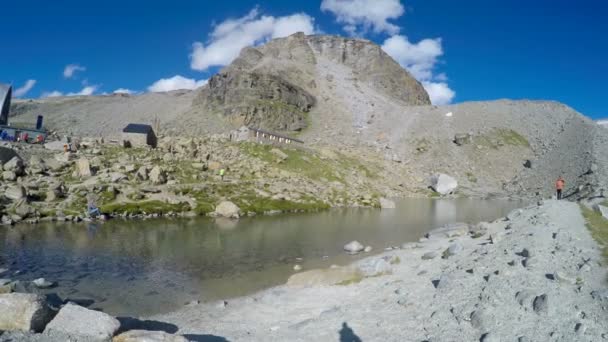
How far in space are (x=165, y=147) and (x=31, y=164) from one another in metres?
25.5

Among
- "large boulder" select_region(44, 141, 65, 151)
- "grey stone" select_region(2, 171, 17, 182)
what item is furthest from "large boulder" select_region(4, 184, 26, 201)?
"large boulder" select_region(44, 141, 65, 151)

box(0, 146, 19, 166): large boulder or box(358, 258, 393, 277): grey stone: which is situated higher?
box(0, 146, 19, 166): large boulder

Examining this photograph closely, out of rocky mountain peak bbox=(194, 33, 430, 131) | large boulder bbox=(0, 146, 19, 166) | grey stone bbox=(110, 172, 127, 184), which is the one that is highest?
rocky mountain peak bbox=(194, 33, 430, 131)

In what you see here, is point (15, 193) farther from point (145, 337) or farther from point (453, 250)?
point (453, 250)

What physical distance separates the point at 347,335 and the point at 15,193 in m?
39.2

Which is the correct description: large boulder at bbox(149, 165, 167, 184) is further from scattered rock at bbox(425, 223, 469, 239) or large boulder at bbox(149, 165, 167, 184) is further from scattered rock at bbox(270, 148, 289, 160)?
scattered rock at bbox(425, 223, 469, 239)

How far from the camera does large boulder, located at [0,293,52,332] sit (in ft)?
37.0

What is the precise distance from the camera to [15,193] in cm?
3928

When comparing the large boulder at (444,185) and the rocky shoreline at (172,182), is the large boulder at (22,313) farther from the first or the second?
the large boulder at (444,185)

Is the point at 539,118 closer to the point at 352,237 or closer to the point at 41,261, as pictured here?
the point at 352,237

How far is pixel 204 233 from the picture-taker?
36.1 meters

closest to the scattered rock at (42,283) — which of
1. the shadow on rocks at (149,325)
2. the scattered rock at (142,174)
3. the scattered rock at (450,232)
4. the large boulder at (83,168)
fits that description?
the shadow on rocks at (149,325)

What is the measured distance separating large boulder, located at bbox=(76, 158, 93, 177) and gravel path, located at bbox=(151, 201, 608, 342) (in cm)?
3876

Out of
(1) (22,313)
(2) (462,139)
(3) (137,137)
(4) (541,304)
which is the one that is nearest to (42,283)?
(1) (22,313)
